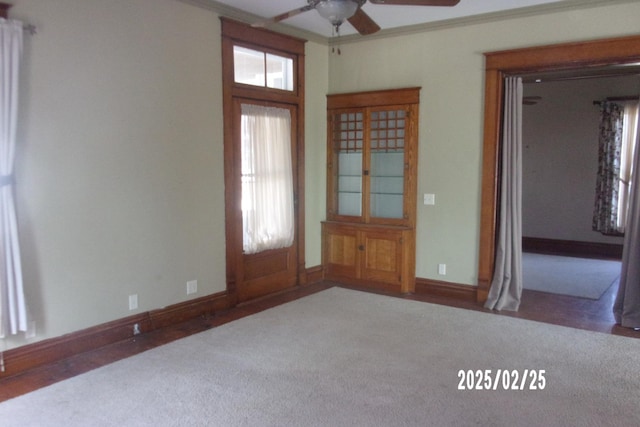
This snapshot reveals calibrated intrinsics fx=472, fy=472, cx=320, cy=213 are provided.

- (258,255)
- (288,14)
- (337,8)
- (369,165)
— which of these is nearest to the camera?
(337,8)

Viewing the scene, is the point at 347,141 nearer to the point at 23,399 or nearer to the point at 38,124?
the point at 38,124

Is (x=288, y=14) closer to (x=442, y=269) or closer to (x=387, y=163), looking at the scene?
(x=387, y=163)

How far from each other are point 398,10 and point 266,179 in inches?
85.5

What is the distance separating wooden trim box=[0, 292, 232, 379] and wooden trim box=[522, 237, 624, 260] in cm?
574

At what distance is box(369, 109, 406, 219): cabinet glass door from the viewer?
5406 mm

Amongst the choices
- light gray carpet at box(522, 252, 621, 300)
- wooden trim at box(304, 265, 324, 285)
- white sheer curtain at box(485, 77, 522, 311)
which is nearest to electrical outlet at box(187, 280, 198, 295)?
wooden trim at box(304, 265, 324, 285)

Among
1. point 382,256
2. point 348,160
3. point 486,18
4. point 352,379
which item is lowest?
point 352,379

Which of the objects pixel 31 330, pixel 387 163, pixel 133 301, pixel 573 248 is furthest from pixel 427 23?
pixel 573 248

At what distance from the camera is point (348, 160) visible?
19.2 ft

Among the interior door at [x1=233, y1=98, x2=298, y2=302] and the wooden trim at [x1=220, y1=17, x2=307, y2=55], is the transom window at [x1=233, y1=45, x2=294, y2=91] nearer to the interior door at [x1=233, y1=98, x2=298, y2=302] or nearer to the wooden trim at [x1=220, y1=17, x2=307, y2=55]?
the wooden trim at [x1=220, y1=17, x2=307, y2=55]

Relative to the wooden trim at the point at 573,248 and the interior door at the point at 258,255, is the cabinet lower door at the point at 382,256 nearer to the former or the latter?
the interior door at the point at 258,255

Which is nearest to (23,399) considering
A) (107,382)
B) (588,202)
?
(107,382)

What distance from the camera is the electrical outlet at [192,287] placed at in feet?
14.6

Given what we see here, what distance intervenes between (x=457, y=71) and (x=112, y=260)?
384 cm
